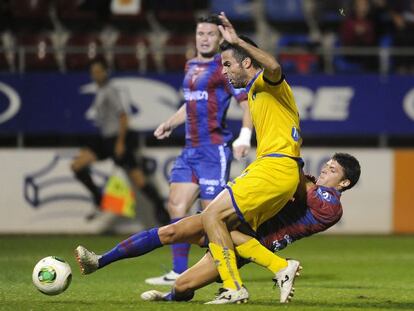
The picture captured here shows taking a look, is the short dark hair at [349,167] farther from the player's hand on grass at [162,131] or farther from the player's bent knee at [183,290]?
the player's hand on grass at [162,131]

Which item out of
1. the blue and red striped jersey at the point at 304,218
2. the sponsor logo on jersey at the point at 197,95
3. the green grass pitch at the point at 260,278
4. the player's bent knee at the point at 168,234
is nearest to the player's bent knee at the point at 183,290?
the green grass pitch at the point at 260,278

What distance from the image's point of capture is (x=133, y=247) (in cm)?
788

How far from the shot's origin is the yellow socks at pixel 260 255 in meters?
7.55

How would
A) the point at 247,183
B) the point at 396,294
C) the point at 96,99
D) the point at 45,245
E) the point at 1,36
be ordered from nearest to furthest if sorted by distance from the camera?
the point at 247,183 < the point at 396,294 < the point at 45,245 < the point at 96,99 < the point at 1,36

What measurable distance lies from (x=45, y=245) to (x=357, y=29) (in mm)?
5787

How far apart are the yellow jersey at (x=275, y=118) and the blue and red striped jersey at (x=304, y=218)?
0.42 m

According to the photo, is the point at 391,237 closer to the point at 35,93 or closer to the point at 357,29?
the point at 357,29

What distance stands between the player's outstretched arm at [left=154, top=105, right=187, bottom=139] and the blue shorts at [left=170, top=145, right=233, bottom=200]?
30cm

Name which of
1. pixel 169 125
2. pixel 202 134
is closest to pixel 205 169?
pixel 202 134

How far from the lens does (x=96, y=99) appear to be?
50.0 ft

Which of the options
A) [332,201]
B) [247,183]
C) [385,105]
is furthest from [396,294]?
[385,105]

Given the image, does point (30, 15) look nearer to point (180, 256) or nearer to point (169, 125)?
point (169, 125)

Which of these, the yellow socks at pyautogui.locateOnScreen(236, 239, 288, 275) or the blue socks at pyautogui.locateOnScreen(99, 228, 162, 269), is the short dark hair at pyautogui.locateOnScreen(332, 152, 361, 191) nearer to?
the yellow socks at pyautogui.locateOnScreen(236, 239, 288, 275)

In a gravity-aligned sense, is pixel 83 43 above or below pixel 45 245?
above
